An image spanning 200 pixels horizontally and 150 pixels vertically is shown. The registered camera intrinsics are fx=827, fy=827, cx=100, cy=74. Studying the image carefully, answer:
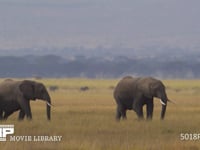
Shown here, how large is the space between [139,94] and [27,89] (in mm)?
4791

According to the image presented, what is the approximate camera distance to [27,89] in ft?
108

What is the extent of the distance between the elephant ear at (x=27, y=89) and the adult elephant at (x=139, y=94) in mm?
4005

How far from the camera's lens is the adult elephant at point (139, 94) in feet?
110

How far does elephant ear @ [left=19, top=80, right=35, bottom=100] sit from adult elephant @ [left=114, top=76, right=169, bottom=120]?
4005 millimetres

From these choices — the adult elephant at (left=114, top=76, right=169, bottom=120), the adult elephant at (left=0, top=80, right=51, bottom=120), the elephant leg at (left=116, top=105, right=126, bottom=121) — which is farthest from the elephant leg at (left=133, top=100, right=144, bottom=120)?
the adult elephant at (left=0, top=80, right=51, bottom=120)

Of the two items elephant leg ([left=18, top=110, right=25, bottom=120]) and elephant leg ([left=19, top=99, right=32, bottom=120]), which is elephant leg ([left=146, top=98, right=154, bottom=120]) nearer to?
elephant leg ([left=19, top=99, right=32, bottom=120])

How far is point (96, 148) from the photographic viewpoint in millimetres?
21891

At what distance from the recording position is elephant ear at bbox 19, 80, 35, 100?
108ft

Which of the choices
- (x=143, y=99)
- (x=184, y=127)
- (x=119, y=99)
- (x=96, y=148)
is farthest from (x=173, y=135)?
(x=119, y=99)
